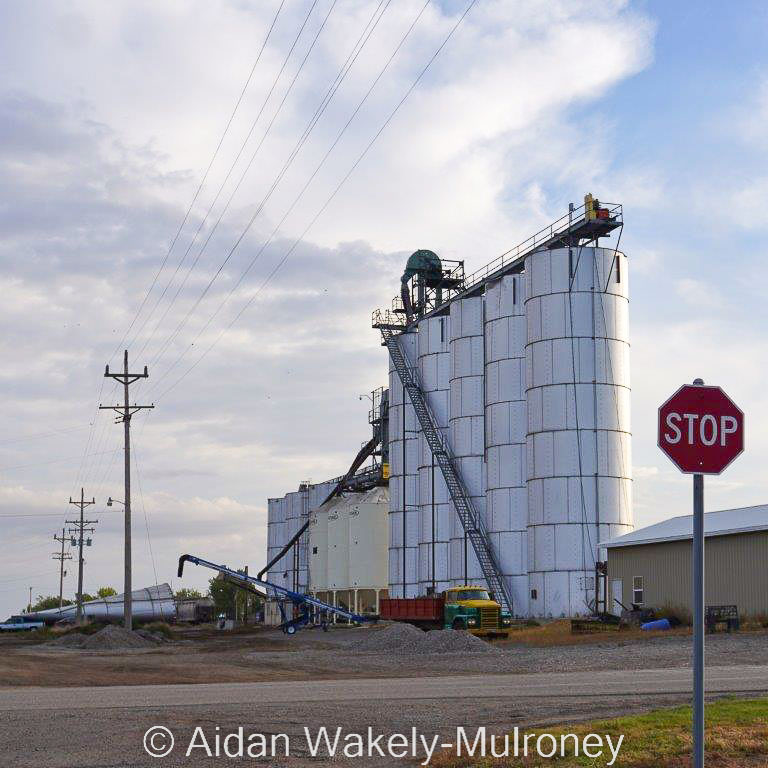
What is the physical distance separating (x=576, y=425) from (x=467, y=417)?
11.8m

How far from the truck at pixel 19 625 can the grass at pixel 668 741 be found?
8773 cm

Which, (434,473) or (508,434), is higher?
(508,434)

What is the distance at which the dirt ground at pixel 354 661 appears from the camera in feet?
100

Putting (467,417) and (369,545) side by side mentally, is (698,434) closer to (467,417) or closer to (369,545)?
(467,417)

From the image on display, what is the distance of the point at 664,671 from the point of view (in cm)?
2808

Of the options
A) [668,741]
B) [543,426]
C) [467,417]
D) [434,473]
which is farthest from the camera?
[434,473]

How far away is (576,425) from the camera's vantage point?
59.7 meters

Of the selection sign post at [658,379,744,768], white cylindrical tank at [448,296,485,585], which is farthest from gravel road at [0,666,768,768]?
white cylindrical tank at [448,296,485,585]

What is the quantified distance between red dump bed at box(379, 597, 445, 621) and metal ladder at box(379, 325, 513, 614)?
34.7 ft

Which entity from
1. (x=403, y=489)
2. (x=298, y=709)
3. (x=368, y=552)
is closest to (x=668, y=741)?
(x=298, y=709)

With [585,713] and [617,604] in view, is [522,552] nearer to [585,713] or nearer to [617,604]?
[617,604]

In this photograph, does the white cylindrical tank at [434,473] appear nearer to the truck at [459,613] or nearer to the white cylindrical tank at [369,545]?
the white cylindrical tank at [369,545]

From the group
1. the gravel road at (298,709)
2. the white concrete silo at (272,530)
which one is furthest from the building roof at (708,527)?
the white concrete silo at (272,530)

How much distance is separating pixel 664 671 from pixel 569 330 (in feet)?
111
